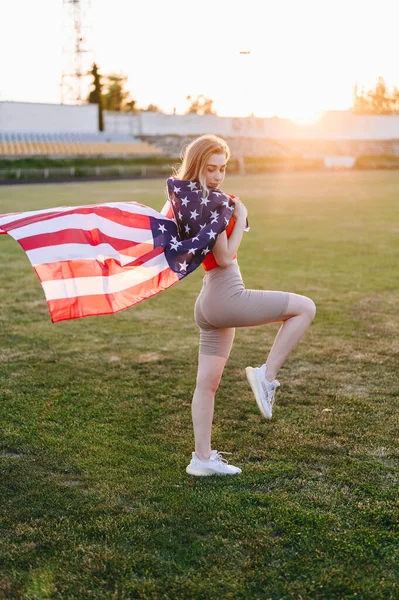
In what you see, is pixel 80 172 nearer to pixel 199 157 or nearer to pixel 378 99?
pixel 199 157

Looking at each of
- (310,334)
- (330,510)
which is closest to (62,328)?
(310,334)

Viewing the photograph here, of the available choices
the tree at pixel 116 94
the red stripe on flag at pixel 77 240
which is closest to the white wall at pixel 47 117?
the tree at pixel 116 94

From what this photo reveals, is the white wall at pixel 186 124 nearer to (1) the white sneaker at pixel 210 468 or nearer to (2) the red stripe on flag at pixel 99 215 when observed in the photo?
(2) the red stripe on flag at pixel 99 215

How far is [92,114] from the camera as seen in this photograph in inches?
2473

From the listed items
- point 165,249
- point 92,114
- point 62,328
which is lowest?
point 62,328

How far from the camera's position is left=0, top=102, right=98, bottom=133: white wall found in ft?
190

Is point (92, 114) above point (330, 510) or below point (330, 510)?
above

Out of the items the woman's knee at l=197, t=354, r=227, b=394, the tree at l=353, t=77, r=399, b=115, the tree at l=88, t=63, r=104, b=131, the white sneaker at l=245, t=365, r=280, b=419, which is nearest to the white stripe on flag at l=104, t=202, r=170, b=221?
the woman's knee at l=197, t=354, r=227, b=394

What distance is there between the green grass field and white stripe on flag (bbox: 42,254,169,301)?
40.4 inches

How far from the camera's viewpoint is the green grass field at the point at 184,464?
321 cm

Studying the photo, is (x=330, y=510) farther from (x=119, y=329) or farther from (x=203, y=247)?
(x=119, y=329)

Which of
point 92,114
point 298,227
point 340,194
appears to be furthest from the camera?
point 92,114

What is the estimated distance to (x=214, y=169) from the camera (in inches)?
154

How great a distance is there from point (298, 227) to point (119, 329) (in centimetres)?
999
